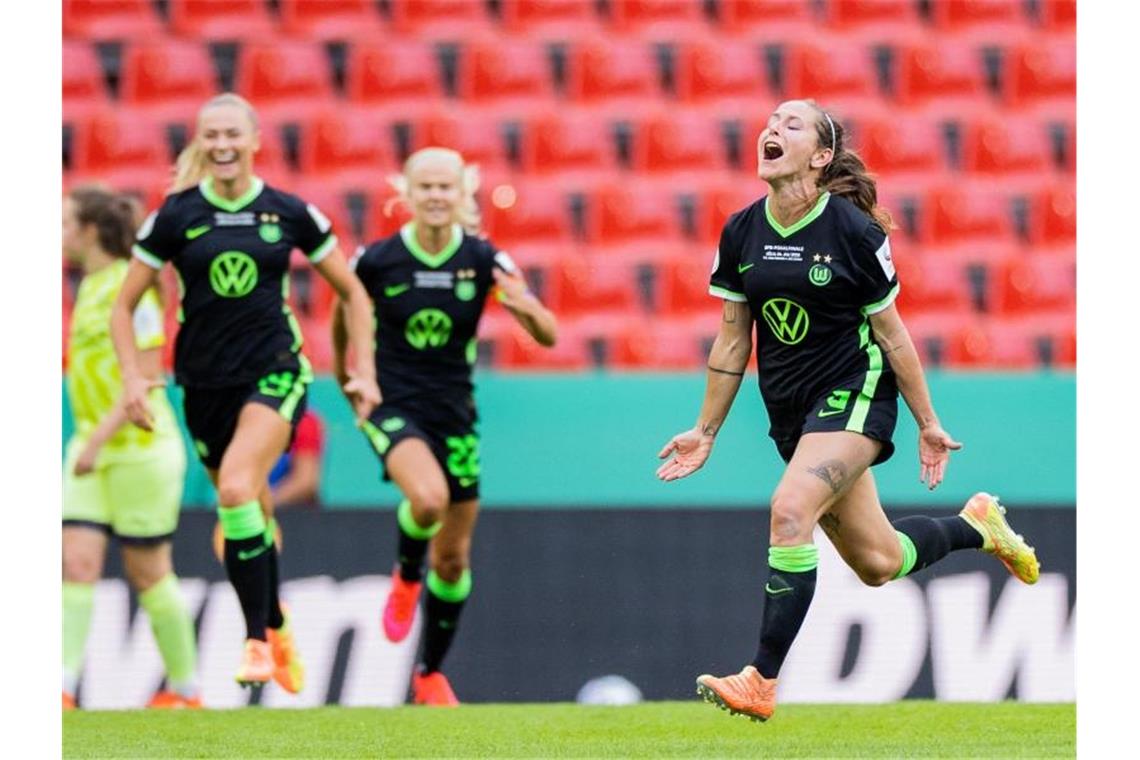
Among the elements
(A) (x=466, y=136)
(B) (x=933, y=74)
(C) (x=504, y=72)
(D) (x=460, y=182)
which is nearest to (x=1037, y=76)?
(B) (x=933, y=74)

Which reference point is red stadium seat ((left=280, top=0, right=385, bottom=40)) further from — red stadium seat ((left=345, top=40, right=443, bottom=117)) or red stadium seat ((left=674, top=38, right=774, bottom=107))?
red stadium seat ((left=674, top=38, right=774, bottom=107))

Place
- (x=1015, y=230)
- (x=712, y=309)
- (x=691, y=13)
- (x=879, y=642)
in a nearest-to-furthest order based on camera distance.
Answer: (x=879, y=642), (x=712, y=309), (x=1015, y=230), (x=691, y=13)

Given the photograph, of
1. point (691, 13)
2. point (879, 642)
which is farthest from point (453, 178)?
point (691, 13)

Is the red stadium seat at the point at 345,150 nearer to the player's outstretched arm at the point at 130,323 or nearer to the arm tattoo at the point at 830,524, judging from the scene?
the player's outstretched arm at the point at 130,323

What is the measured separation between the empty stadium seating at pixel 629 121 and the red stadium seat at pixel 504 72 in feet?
0.05

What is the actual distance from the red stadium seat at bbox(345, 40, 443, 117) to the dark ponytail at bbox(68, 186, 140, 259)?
4.90 m

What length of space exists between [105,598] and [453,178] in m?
2.78

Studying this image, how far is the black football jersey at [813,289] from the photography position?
6270mm

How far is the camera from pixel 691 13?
14.5m

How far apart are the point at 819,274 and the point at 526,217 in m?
6.78

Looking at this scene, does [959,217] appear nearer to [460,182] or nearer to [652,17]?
[652,17]

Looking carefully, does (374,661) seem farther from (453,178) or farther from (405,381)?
(453,178)

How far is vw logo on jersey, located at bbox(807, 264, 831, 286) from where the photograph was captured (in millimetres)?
6250

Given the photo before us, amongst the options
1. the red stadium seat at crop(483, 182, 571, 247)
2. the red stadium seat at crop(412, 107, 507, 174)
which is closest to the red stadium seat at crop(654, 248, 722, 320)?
the red stadium seat at crop(483, 182, 571, 247)
